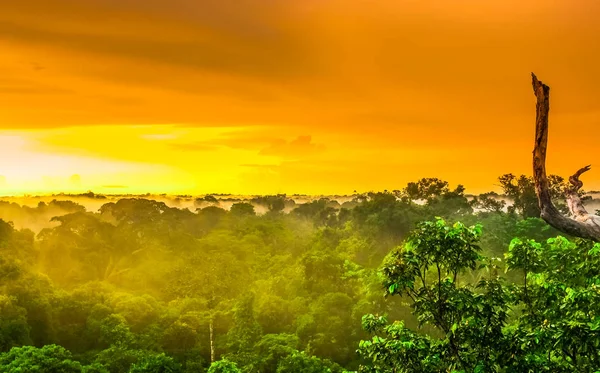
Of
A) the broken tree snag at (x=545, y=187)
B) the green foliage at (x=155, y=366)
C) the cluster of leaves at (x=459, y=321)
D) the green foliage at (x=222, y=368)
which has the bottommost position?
the green foliage at (x=155, y=366)

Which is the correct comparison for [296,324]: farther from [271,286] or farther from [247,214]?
[247,214]

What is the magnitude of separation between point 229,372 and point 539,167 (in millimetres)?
13444

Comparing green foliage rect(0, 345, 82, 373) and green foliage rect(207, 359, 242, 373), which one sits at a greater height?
green foliage rect(207, 359, 242, 373)

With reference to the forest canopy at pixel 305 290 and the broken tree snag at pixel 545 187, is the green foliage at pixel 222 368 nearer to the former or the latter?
the forest canopy at pixel 305 290

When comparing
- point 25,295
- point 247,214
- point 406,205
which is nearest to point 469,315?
point 25,295

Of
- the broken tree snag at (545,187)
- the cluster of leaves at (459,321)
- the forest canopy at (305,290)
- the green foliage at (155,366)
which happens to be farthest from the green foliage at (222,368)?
the broken tree snag at (545,187)

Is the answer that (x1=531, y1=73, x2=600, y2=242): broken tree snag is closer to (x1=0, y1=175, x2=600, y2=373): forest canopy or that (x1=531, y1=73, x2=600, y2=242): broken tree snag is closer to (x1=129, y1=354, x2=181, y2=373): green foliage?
(x1=0, y1=175, x2=600, y2=373): forest canopy

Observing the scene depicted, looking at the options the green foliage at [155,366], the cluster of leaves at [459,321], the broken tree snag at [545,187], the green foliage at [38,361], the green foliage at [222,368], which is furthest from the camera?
the green foliage at [155,366]

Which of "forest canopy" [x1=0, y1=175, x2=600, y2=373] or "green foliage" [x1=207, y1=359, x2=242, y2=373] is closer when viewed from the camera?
"forest canopy" [x1=0, y1=175, x2=600, y2=373]

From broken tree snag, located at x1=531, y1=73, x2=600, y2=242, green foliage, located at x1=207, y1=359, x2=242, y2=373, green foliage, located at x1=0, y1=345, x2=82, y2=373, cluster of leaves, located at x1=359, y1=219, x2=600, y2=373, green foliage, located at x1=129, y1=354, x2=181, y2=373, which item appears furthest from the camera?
green foliage, located at x1=129, y1=354, x2=181, y2=373

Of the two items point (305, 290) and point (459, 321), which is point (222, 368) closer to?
point (459, 321)

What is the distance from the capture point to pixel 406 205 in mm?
48062

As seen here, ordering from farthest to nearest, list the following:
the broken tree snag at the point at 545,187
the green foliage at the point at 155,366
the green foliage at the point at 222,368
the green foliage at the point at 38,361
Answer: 1. the green foliage at the point at 155,366
2. the green foliage at the point at 38,361
3. the green foliage at the point at 222,368
4. the broken tree snag at the point at 545,187

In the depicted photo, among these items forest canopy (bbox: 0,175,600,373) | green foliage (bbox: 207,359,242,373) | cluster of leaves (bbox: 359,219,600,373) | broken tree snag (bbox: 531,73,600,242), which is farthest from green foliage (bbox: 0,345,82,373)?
broken tree snag (bbox: 531,73,600,242)
